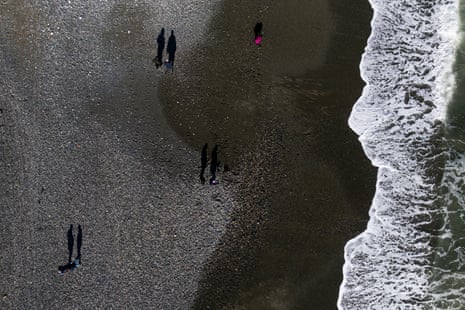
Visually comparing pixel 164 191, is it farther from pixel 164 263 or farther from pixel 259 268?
pixel 259 268

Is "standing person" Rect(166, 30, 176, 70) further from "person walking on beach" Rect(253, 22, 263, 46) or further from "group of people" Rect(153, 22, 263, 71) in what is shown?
"person walking on beach" Rect(253, 22, 263, 46)

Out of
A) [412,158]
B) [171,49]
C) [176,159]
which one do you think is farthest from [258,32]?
[412,158]

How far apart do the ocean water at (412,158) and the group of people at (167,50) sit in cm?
405

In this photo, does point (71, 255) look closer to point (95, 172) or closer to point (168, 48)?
point (95, 172)

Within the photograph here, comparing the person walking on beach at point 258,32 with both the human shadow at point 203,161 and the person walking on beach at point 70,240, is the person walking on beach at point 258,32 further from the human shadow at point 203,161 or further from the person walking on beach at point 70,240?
the person walking on beach at point 70,240

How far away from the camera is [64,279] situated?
8398mm

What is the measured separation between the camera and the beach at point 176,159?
8.41 meters

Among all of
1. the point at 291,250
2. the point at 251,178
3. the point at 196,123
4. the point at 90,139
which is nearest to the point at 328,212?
the point at 291,250

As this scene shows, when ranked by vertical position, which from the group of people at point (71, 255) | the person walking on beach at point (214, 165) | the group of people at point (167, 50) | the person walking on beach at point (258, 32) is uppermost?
the person walking on beach at point (258, 32)

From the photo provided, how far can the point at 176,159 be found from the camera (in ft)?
28.1

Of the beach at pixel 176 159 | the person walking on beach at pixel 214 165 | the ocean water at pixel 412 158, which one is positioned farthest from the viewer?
the person walking on beach at pixel 214 165

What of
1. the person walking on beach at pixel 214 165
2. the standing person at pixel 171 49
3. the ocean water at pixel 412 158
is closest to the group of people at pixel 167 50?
the standing person at pixel 171 49

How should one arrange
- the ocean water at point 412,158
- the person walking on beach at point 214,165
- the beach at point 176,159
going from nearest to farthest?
the ocean water at point 412,158 → the beach at point 176,159 → the person walking on beach at point 214,165

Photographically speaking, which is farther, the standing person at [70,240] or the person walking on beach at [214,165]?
the person walking on beach at [214,165]
